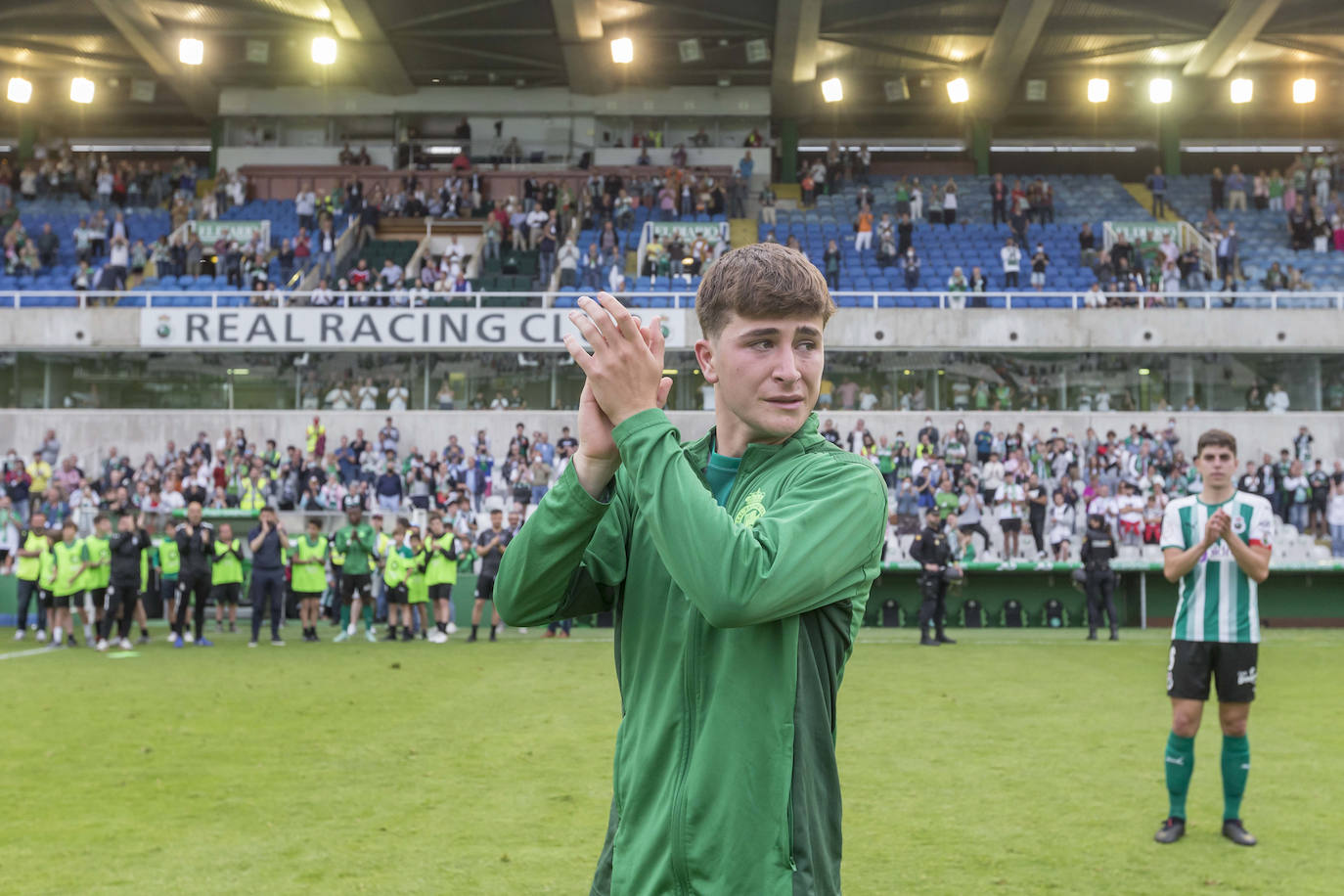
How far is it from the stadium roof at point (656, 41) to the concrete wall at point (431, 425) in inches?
468

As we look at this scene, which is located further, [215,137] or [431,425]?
[215,137]

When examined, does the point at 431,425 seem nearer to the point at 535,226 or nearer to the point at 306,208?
the point at 535,226

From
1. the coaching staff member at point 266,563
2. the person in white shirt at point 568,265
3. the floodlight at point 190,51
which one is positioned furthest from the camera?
the floodlight at point 190,51

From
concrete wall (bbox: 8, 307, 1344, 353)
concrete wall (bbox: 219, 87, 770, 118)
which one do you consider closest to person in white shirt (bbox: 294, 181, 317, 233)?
concrete wall (bbox: 219, 87, 770, 118)

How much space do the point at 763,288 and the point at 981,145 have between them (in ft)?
146

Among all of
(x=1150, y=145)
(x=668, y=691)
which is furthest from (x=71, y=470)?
(x=1150, y=145)

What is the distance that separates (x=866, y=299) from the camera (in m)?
31.8

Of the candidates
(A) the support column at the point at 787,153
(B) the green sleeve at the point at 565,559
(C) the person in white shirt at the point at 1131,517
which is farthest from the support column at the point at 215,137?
(B) the green sleeve at the point at 565,559

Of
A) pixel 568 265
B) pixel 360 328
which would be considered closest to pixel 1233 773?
pixel 360 328

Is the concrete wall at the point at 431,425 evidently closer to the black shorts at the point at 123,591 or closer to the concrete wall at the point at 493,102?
the black shorts at the point at 123,591

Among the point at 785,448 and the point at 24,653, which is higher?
the point at 785,448

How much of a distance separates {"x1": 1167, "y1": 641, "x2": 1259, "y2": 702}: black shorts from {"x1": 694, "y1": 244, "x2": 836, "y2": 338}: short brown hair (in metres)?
5.46

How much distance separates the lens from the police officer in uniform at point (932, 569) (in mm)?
18016

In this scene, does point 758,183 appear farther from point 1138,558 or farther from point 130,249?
point 1138,558
